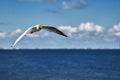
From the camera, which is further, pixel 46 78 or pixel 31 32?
pixel 46 78

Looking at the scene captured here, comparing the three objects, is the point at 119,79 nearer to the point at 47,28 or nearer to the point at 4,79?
the point at 4,79

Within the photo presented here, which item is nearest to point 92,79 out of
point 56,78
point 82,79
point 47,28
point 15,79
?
point 82,79

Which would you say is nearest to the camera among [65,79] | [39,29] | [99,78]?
[39,29]

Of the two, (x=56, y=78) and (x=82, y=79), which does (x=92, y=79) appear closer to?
(x=82, y=79)

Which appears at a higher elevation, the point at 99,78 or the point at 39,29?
the point at 39,29

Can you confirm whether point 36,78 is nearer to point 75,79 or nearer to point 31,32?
point 75,79

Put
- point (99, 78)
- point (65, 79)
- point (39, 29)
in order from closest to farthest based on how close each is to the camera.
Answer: point (39, 29)
point (65, 79)
point (99, 78)

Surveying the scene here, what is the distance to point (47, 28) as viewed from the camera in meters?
10.1

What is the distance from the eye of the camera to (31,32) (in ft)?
33.1

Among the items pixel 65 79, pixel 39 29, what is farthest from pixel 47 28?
pixel 65 79

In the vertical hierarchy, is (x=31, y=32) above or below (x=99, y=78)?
above

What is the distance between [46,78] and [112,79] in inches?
474

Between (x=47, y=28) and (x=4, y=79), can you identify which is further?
(x=4, y=79)

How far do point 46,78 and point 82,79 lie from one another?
6.75 m
